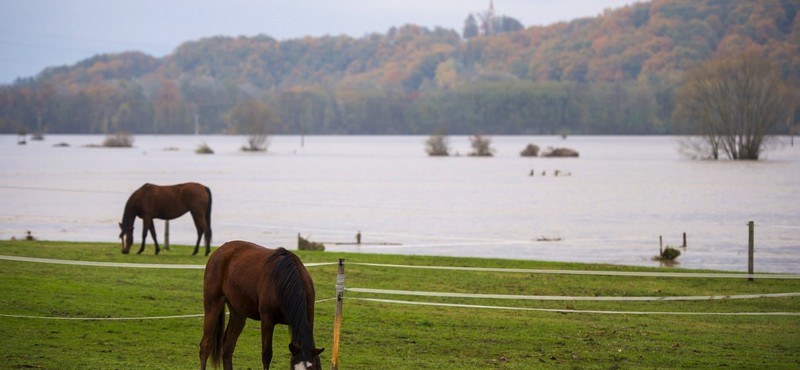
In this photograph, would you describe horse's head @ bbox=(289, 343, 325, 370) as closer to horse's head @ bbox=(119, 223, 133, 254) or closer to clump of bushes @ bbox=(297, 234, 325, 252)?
horse's head @ bbox=(119, 223, 133, 254)

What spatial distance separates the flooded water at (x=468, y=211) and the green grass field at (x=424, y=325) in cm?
726

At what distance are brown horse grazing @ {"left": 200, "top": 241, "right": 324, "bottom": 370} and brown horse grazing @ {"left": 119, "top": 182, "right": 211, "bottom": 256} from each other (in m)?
10.2

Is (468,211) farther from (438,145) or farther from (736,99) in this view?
(438,145)

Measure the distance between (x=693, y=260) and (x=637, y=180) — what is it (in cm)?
5114

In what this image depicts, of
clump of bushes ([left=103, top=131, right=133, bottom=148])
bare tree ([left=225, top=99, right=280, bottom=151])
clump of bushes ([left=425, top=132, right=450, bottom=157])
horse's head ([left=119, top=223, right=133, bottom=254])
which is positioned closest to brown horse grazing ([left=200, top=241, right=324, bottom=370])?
horse's head ([left=119, top=223, right=133, bottom=254])

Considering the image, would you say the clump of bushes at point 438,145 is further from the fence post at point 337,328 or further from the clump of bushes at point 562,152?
the fence post at point 337,328

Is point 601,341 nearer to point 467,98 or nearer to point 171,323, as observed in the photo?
point 171,323

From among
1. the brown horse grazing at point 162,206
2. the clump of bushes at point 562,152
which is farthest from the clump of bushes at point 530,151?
the brown horse grazing at point 162,206

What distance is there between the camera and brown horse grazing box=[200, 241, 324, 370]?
6844 mm

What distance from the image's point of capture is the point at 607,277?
54.3 ft

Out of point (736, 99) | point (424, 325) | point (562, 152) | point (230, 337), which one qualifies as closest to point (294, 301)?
point (230, 337)

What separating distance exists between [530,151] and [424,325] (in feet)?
358

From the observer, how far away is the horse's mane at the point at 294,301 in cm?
677

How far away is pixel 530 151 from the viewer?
390 feet
